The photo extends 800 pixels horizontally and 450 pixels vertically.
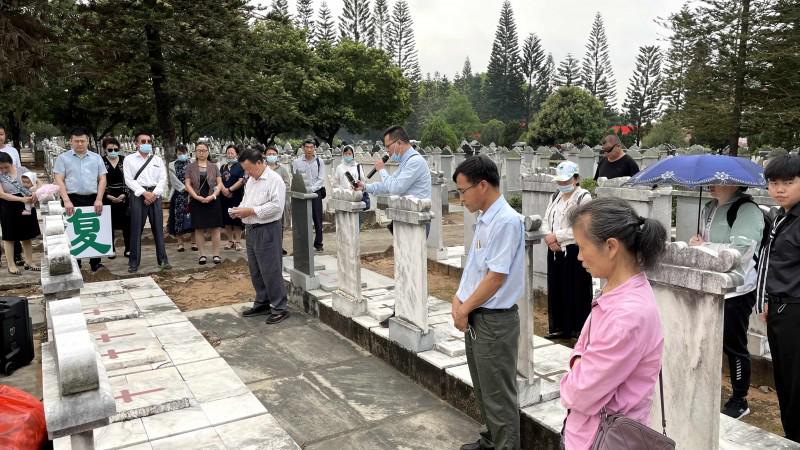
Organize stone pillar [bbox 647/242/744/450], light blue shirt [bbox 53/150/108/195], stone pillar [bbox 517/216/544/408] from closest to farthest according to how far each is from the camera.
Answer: stone pillar [bbox 647/242/744/450]
stone pillar [bbox 517/216/544/408]
light blue shirt [bbox 53/150/108/195]

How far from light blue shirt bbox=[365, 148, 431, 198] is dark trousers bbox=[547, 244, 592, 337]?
4.23 ft

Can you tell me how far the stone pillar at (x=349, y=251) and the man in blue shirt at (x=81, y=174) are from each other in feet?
10.9

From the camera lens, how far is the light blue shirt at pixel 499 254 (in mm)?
2674

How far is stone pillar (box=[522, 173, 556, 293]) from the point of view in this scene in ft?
19.6

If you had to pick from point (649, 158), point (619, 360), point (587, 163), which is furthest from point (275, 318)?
point (649, 158)

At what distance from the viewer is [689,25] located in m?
17.1

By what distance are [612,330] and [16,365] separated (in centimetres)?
460

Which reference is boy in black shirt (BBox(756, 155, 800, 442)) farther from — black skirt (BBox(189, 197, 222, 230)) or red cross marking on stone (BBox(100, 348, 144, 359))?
black skirt (BBox(189, 197, 222, 230))

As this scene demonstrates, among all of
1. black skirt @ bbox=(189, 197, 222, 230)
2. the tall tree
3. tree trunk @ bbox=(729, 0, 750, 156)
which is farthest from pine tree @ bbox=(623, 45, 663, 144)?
black skirt @ bbox=(189, 197, 222, 230)

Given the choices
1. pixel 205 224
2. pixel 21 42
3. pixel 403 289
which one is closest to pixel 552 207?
pixel 403 289

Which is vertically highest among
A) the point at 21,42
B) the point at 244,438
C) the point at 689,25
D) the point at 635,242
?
the point at 689,25

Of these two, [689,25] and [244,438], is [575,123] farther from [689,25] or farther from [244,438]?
[244,438]

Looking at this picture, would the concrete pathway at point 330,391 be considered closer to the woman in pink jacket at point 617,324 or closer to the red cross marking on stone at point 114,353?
the red cross marking on stone at point 114,353

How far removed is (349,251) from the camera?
515cm
